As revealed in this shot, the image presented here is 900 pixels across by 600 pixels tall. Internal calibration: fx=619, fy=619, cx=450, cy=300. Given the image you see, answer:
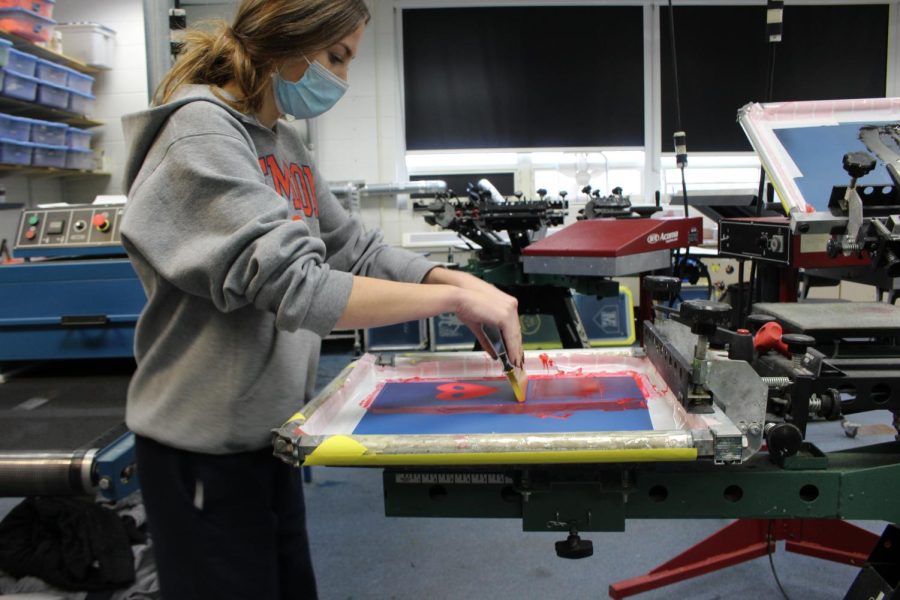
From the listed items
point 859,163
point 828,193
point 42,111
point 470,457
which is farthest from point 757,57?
point 470,457

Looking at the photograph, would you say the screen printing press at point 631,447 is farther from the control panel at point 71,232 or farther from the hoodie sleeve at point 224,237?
the control panel at point 71,232

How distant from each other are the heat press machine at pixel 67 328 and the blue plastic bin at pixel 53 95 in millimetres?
1689

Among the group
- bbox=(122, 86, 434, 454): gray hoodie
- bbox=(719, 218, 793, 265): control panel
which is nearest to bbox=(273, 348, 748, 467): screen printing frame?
bbox=(122, 86, 434, 454): gray hoodie

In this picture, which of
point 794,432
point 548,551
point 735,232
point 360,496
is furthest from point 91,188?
point 794,432

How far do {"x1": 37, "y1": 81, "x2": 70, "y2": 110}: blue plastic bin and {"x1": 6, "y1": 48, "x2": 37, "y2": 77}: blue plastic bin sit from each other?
0.32 feet

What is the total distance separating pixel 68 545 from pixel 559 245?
64.6 inches

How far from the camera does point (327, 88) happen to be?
3.17ft

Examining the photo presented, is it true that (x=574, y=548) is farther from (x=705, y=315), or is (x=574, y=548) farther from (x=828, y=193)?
(x=828, y=193)

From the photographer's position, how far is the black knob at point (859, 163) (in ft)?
3.58

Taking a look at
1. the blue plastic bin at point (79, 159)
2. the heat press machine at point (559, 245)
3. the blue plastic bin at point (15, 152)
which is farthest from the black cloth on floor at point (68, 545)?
the blue plastic bin at point (79, 159)

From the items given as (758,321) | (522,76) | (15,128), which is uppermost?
(522,76)

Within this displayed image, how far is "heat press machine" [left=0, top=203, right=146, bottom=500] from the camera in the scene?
1.38m

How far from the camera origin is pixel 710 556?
178 cm

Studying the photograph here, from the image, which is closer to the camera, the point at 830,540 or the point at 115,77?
the point at 830,540
